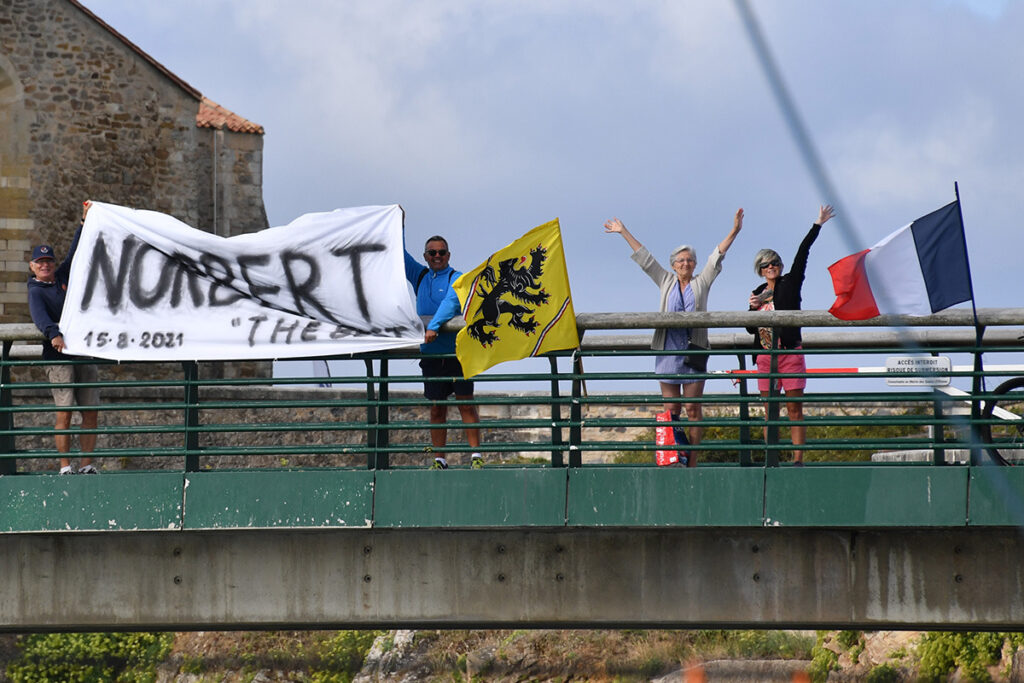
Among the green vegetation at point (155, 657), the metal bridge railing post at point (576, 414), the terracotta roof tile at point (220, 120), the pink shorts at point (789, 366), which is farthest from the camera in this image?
the terracotta roof tile at point (220, 120)

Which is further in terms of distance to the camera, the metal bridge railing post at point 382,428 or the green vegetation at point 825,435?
the green vegetation at point 825,435

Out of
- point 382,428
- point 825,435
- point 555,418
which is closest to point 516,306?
point 555,418

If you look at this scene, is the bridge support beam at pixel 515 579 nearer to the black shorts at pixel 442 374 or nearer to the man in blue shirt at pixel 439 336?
the man in blue shirt at pixel 439 336

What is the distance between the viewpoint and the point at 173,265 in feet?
30.2

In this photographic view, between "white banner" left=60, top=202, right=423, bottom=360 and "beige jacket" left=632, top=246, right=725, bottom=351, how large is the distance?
5.65ft

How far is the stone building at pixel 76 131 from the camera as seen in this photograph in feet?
89.9

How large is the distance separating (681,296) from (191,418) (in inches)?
142

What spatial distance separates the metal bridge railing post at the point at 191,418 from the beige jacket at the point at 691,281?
10.7 ft

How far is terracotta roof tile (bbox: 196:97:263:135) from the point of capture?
29.3 meters

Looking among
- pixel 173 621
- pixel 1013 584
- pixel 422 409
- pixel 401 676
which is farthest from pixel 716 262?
pixel 422 409

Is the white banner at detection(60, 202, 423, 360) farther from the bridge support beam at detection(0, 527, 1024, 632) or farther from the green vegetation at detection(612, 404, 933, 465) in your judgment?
the green vegetation at detection(612, 404, 933, 465)

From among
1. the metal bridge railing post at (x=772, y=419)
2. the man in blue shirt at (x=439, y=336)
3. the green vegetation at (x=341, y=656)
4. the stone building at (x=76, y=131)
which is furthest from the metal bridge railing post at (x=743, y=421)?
the stone building at (x=76, y=131)

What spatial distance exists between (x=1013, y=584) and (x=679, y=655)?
8882 mm

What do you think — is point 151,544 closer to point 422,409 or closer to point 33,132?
point 422,409
